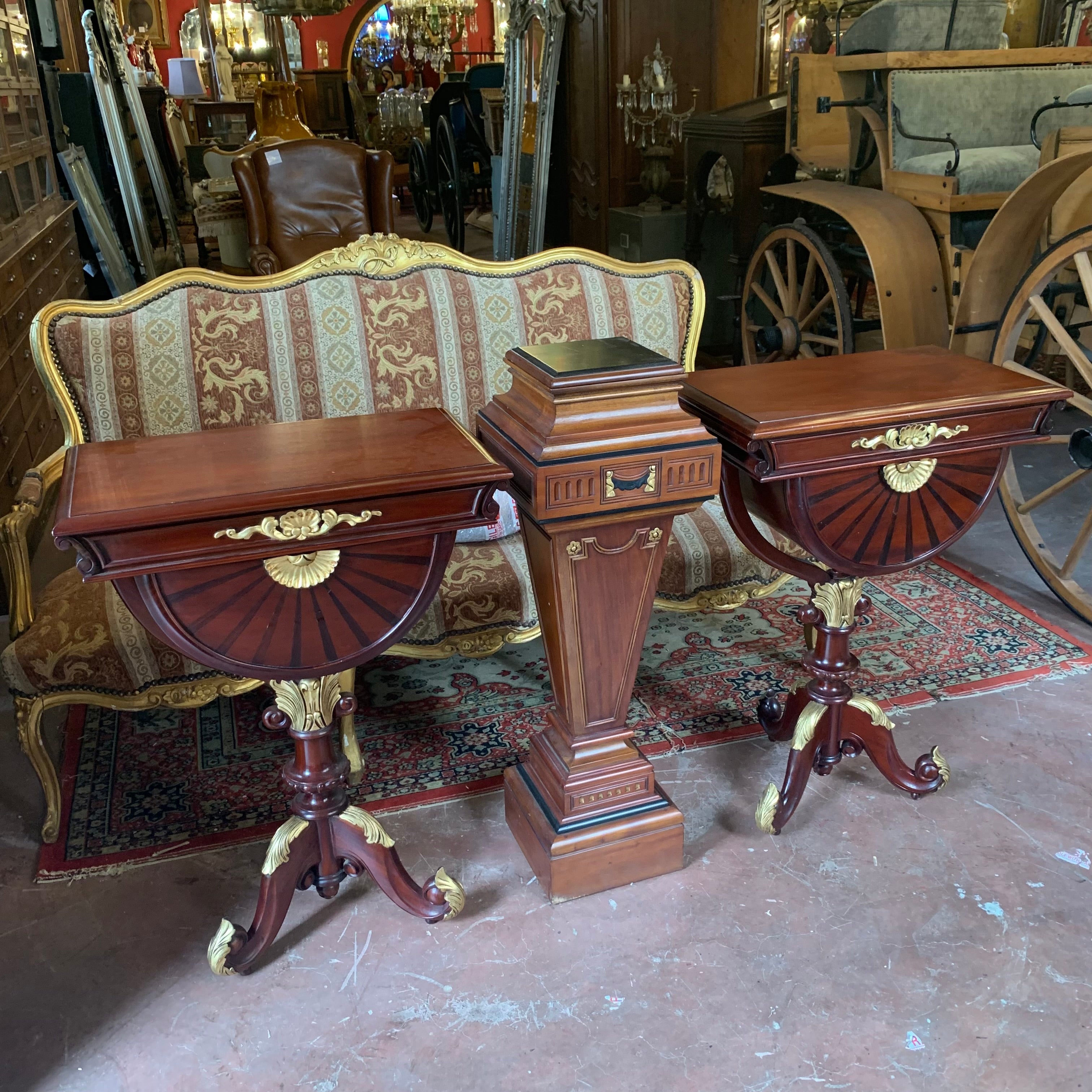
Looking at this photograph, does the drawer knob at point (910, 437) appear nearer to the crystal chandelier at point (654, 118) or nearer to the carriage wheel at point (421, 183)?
the crystal chandelier at point (654, 118)

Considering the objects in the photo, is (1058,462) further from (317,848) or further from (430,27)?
(430,27)

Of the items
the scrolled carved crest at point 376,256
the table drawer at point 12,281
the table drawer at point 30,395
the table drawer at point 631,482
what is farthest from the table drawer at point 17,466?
the table drawer at point 631,482

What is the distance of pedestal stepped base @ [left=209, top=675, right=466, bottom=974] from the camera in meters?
1.60

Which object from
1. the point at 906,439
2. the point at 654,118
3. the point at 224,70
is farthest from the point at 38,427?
the point at 224,70

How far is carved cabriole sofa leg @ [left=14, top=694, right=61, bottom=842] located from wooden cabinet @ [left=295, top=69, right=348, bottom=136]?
12840mm

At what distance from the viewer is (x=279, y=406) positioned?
2.27m

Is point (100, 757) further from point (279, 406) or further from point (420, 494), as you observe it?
point (420, 494)

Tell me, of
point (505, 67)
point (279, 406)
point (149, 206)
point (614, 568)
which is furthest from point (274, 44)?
point (614, 568)

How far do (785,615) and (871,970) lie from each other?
131 cm

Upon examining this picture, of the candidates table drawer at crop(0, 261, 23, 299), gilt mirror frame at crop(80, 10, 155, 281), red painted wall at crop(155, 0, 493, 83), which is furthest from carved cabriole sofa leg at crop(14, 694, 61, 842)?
red painted wall at crop(155, 0, 493, 83)

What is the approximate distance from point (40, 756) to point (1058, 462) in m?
3.57

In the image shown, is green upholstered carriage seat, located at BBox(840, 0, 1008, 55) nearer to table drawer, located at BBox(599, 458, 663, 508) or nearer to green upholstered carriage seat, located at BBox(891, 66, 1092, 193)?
green upholstered carriage seat, located at BBox(891, 66, 1092, 193)

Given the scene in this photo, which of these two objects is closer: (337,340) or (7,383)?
(337,340)

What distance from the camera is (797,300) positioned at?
150 inches
